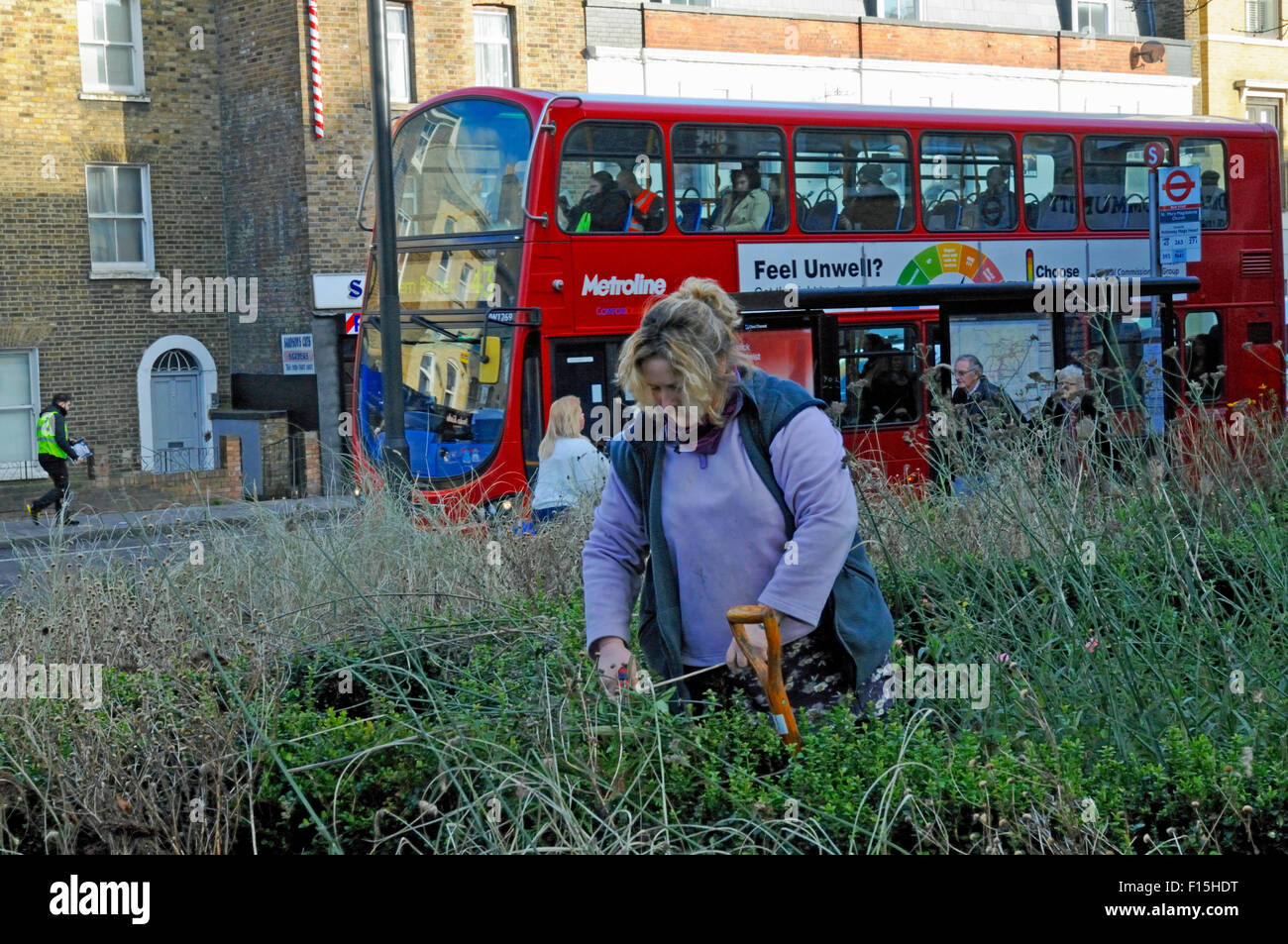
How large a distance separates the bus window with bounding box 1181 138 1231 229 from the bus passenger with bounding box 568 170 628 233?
728cm

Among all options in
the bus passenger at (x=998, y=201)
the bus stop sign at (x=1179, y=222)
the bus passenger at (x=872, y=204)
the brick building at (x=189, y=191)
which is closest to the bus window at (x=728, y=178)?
the bus passenger at (x=872, y=204)

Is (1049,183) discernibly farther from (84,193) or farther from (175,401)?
(84,193)

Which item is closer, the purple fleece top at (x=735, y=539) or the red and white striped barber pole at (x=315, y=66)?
the purple fleece top at (x=735, y=539)

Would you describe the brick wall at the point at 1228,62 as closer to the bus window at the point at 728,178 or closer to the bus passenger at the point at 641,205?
the bus window at the point at 728,178

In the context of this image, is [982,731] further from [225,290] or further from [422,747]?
[225,290]

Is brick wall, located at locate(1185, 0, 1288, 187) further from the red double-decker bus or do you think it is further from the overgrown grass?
the overgrown grass

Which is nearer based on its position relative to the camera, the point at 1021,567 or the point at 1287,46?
the point at 1021,567

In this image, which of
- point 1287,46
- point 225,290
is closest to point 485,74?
point 225,290

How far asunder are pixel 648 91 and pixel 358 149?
17.1 ft

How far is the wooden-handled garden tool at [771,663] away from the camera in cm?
327

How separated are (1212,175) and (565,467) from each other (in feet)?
35.8

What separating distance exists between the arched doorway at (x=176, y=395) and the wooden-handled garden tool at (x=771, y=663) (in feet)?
72.4
